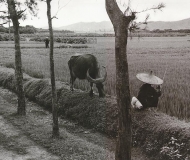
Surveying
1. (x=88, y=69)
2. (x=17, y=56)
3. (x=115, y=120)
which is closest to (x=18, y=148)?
(x=115, y=120)

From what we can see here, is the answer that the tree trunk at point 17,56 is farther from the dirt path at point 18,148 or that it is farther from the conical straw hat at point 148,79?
the conical straw hat at point 148,79

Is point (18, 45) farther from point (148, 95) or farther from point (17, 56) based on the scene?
point (148, 95)

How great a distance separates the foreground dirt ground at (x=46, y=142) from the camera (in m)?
6.77

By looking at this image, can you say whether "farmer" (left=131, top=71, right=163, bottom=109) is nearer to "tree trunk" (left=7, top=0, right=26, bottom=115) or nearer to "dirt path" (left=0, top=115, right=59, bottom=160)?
"dirt path" (left=0, top=115, right=59, bottom=160)

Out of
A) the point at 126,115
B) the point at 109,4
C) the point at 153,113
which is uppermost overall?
the point at 109,4

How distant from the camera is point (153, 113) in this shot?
7254mm

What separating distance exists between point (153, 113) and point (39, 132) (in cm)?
299

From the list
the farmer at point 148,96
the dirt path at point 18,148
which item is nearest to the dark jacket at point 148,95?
the farmer at point 148,96

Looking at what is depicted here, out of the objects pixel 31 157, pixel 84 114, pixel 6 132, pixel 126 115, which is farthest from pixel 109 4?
pixel 6 132

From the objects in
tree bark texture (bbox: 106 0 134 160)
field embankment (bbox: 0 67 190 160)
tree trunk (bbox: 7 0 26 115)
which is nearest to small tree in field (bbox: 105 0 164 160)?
tree bark texture (bbox: 106 0 134 160)

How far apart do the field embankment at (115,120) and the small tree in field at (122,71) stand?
→ 38.2 inches

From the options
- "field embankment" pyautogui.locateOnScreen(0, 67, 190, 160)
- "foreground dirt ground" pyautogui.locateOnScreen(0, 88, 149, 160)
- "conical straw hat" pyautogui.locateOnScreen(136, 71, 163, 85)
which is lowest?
"foreground dirt ground" pyautogui.locateOnScreen(0, 88, 149, 160)

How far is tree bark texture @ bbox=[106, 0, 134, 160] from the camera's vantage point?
17.4ft

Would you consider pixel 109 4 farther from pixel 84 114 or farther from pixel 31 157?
pixel 84 114
